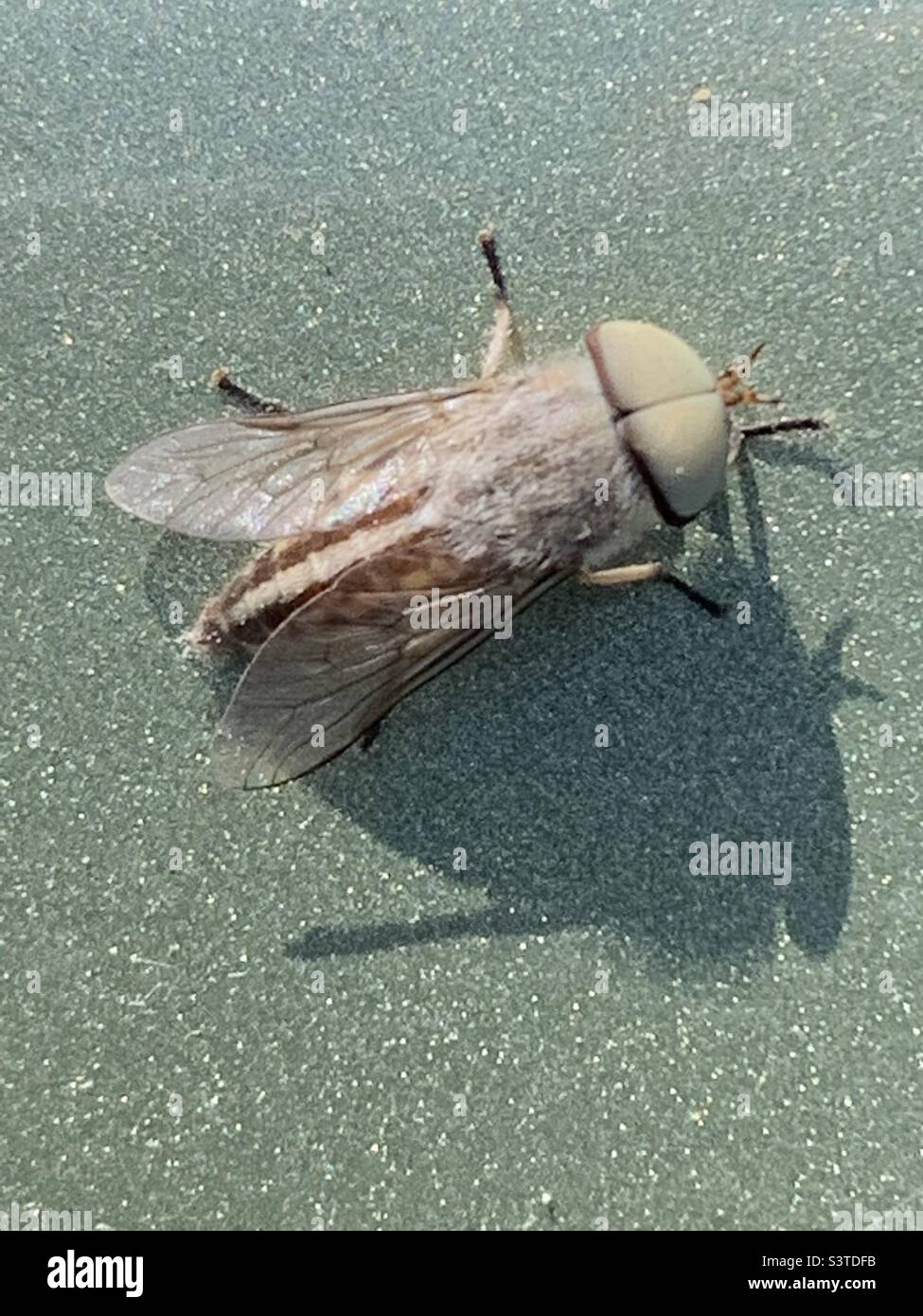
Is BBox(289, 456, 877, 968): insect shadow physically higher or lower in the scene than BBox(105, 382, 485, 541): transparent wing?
lower

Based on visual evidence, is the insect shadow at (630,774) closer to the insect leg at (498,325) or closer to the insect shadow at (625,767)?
the insect shadow at (625,767)

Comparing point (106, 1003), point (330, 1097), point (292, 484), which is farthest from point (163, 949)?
point (292, 484)

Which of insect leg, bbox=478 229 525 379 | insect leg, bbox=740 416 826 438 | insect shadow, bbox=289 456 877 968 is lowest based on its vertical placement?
insect shadow, bbox=289 456 877 968

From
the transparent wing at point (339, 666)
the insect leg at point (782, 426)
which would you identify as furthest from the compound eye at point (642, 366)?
the transparent wing at point (339, 666)

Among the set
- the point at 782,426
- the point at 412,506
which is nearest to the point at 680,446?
the point at 782,426

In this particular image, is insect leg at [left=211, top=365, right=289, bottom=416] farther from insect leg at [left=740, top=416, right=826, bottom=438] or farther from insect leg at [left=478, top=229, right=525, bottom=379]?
insect leg at [left=740, top=416, right=826, bottom=438]

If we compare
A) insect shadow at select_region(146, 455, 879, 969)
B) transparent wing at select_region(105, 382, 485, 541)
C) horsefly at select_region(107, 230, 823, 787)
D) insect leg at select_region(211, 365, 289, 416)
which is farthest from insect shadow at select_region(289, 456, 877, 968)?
insect leg at select_region(211, 365, 289, 416)
